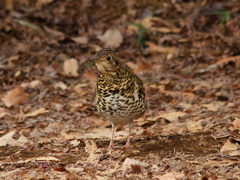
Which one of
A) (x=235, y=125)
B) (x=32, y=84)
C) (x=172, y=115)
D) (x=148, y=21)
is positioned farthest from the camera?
(x=148, y=21)

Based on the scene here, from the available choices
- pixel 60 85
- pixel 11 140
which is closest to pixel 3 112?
pixel 11 140

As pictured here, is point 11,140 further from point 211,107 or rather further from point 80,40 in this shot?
point 80,40

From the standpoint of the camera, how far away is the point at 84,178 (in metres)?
4.80

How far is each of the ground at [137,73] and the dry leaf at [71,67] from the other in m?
0.02

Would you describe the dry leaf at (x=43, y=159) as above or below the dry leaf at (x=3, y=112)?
below

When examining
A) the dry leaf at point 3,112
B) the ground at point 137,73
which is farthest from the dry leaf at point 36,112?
the dry leaf at point 3,112

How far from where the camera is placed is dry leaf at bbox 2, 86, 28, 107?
830cm

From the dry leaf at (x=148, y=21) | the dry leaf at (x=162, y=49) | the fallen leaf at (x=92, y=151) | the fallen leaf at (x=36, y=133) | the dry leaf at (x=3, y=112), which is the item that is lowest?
the fallen leaf at (x=92, y=151)

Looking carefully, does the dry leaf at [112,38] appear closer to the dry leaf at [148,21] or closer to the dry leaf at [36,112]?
the dry leaf at [148,21]

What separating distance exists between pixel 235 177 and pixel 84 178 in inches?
63.5

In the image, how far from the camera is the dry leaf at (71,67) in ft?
32.8

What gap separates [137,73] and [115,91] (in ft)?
13.7

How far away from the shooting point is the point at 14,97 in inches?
332

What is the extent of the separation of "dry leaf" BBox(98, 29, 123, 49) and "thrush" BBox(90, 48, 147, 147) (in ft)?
17.7
